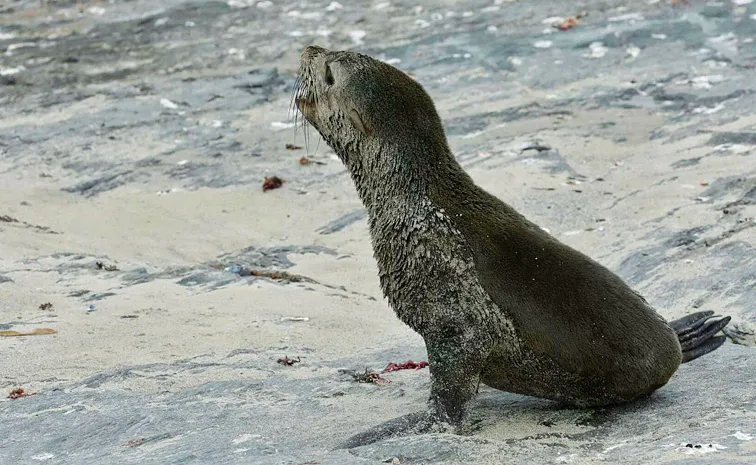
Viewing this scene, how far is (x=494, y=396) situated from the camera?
19.1ft

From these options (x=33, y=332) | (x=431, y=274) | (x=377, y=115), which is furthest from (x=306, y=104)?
(x=33, y=332)

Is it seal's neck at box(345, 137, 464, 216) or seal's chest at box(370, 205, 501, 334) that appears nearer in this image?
seal's chest at box(370, 205, 501, 334)

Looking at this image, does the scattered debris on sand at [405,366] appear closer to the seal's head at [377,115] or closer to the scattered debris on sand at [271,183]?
the seal's head at [377,115]

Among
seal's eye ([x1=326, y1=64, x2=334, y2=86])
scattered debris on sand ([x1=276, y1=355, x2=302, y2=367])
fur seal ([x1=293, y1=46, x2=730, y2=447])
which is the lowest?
scattered debris on sand ([x1=276, y1=355, x2=302, y2=367])

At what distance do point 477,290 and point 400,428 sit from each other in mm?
739

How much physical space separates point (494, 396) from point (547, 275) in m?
0.92

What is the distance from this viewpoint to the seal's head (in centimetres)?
534

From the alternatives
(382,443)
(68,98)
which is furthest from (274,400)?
(68,98)

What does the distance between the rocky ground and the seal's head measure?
1287mm

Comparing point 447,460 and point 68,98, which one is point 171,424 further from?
point 68,98

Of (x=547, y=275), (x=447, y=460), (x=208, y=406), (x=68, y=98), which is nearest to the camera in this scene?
(x=447, y=460)

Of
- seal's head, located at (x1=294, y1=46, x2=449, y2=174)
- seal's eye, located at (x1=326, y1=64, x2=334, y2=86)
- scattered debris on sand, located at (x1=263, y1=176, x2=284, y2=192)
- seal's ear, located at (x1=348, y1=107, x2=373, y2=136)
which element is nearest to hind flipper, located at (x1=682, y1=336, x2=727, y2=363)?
seal's head, located at (x1=294, y1=46, x2=449, y2=174)

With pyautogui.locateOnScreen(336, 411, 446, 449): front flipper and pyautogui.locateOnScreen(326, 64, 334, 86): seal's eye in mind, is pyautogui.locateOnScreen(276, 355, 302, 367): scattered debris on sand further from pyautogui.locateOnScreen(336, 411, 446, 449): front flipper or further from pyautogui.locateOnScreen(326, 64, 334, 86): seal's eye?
pyautogui.locateOnScreen(326, 64, 334, 86): seal's eye

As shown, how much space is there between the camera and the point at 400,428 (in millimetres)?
5047
